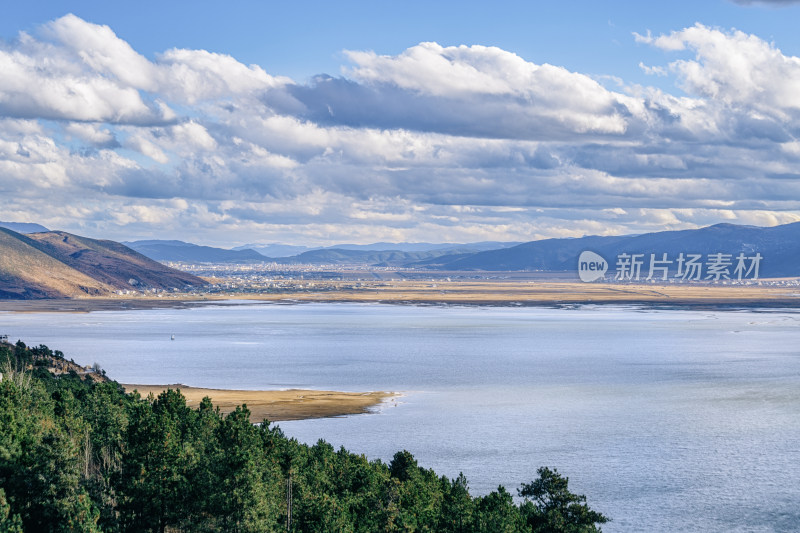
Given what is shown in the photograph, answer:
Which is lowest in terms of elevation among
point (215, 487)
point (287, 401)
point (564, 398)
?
point (287, 401)

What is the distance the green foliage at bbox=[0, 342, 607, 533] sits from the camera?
36.0 m

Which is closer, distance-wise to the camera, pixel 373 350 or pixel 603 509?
pixel 603 509

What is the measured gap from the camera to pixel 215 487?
38.0m

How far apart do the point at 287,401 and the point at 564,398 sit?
28290 millimetres

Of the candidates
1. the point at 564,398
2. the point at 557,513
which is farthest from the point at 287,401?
the point at 557,513

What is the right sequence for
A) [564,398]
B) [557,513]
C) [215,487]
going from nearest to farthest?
[215,487], [557,513], [564,398]

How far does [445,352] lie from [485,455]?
78193mm

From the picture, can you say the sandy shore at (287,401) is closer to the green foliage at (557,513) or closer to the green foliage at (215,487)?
the green foliage at (215,487)

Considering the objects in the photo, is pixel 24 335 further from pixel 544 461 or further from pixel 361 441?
pixel 544 461

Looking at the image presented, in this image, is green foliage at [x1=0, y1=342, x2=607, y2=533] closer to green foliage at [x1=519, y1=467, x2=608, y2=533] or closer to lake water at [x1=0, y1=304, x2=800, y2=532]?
green foliage at [x1=519, y1=467, x2=608, y2=533]

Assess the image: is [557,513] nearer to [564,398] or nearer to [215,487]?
[215,487]

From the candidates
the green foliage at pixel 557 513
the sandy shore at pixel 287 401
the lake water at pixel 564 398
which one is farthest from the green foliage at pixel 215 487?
the sandy shore at pixel 287 401

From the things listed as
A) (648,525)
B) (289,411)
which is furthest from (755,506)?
(289,411)

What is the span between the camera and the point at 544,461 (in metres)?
64.8
